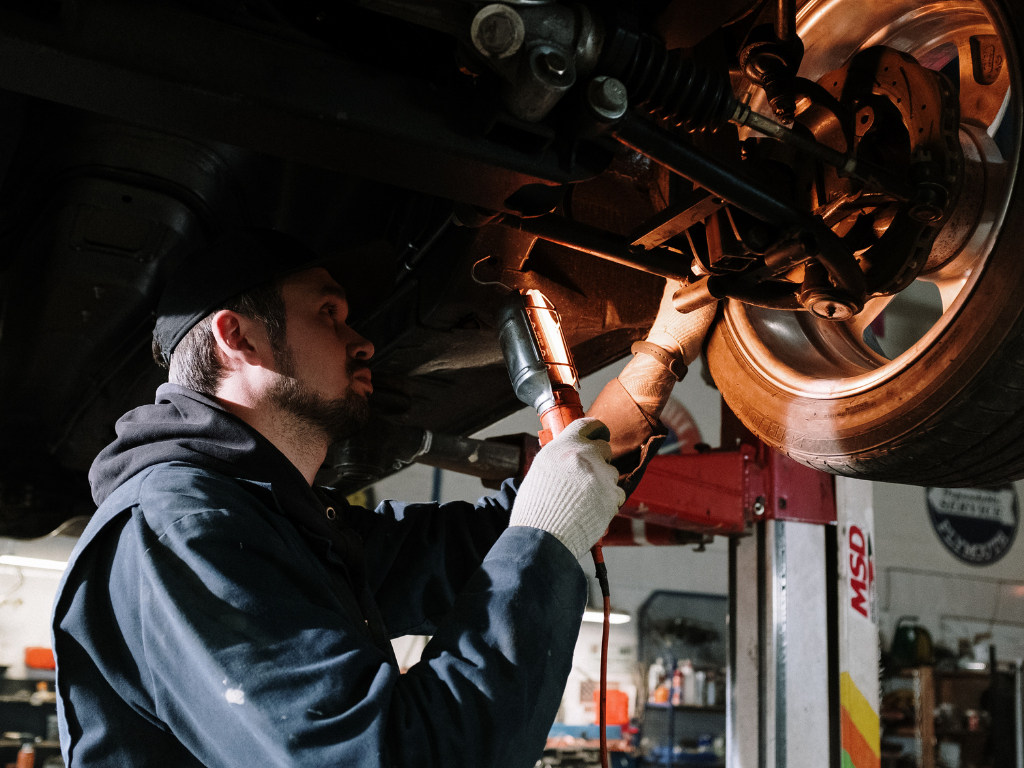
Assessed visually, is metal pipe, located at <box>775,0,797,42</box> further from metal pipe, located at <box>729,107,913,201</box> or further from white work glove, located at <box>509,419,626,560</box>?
white work glove, located at <box>509,419,626,560</box>

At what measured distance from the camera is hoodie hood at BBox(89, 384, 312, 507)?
1.02m

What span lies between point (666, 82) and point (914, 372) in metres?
0.48

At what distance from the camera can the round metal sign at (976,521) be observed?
8547mm

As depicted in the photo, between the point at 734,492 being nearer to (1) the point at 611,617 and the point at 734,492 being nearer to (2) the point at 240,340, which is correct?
(2) the point at 240,340

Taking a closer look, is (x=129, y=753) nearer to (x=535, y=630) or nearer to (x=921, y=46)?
(x=535, y=630)

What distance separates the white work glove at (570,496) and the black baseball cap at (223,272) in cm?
48

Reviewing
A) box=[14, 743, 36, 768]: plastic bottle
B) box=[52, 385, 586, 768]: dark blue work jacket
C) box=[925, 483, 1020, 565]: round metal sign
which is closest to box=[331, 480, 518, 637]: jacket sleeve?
box=[52, 385, 586, 768]: dark blue work jacket

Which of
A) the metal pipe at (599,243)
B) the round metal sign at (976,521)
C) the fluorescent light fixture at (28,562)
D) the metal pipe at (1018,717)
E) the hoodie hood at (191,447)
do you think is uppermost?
the round metal sign at (976,521)

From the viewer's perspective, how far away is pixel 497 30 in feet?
2.48

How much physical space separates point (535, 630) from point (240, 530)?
12.2 inches

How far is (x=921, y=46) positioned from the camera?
1.24 m

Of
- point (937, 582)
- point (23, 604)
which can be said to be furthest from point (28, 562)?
point (937, 582)

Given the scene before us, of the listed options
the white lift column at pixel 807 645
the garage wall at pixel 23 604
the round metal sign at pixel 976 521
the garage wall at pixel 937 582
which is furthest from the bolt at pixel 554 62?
the round metal sign at pixel 976 521

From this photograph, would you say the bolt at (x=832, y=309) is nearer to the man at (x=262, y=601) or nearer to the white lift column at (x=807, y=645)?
the man at (x=262, y=601)
